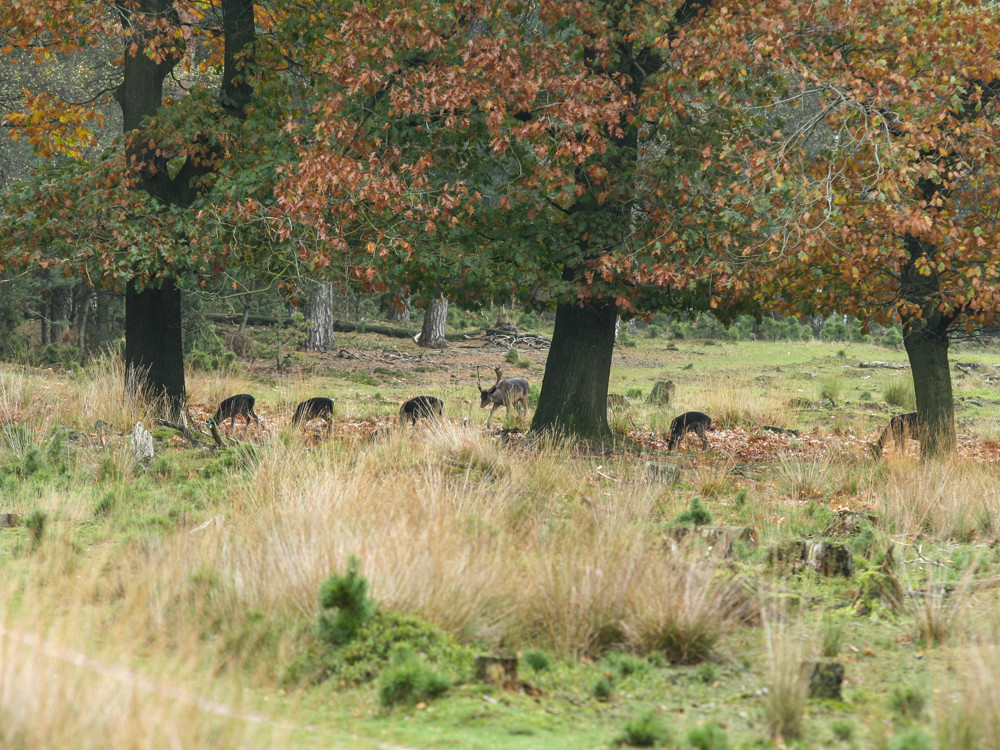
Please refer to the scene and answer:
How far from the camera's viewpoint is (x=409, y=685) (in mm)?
4172

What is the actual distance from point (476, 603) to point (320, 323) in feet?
69.4

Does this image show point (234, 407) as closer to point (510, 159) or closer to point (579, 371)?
point (579, 371)

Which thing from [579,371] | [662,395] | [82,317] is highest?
[82,317]

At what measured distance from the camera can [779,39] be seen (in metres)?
9.40

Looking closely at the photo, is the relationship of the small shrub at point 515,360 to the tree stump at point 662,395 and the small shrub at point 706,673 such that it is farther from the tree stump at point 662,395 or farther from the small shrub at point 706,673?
the small shrub at point 706,673

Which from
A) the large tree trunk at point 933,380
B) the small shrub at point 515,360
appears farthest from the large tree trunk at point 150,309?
the small shrub at point 515,360

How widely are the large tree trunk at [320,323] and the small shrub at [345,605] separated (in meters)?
21.0

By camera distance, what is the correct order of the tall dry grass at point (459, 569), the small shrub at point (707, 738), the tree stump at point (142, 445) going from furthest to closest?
the tree stump at point (142, 445)
the tall dry grass at point (459, 569)
the small shrub at point (707, 738)

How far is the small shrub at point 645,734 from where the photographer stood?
12.2 ft

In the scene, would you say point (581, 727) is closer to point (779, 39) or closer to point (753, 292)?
point (779, 39)

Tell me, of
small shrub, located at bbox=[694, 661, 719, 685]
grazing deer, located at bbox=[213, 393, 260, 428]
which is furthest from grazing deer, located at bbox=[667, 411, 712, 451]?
small shrub, located at bbox=[694, 661, 719, 685]

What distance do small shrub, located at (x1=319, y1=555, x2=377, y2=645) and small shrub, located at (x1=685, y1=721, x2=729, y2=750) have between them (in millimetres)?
1632

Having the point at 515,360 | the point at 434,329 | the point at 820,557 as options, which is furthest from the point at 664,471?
the point at 434,329

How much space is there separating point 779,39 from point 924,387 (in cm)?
484
